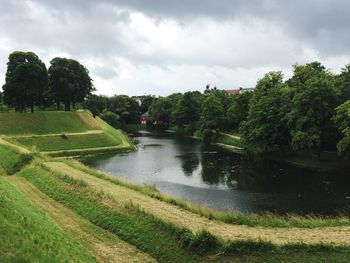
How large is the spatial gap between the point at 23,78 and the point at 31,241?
234 feet

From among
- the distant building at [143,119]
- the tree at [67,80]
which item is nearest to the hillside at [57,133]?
the tree at [67,80]

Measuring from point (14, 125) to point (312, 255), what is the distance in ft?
236

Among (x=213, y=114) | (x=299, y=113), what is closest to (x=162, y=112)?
(x=213, y=114)

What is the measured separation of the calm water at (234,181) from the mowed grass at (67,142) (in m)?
7.25

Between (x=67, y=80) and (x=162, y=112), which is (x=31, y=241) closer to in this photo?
(x=67, y=80)

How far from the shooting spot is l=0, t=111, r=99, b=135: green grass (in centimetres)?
7981

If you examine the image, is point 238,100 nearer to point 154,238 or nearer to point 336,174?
point 336,174

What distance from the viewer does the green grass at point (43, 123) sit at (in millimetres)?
79812

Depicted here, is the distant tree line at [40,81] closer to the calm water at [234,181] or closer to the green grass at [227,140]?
the calm water at [234,181]

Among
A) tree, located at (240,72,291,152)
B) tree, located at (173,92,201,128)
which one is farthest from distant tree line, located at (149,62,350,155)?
tree, located at (173,92,201,128)

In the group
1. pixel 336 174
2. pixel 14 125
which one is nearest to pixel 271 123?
pixel 336 174

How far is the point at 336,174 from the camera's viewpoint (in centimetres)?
5544

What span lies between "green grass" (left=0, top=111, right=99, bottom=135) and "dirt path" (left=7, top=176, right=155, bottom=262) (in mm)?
51900

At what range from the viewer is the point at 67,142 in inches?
3004
